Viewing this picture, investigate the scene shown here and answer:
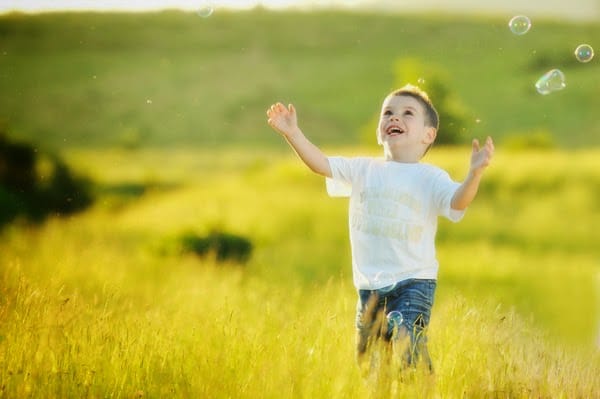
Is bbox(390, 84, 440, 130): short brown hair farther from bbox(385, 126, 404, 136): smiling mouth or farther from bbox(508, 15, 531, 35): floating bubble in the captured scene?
bbox(508, 15, 531, 35): floating bubble

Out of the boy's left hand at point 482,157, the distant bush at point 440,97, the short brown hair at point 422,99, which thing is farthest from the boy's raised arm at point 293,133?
the distant bush at point 440,97

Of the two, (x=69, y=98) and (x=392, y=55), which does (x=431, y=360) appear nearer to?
(x=69, y=98)

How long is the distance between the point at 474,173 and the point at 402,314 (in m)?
0.71

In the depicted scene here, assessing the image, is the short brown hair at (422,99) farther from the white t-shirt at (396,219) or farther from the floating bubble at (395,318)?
the floating bubble at (395,318)

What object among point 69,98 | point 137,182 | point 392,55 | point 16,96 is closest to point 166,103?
point 69,98

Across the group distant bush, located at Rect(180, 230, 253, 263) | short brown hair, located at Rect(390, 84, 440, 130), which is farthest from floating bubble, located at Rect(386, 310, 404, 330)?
distant bush, located at Rect(180, 230, 253, 263)

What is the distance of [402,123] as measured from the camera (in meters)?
4.19

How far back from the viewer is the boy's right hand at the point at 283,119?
4121mm

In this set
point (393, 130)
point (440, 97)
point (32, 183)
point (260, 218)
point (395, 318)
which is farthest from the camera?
point (440, 97)

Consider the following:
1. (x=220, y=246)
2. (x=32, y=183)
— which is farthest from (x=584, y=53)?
(x=32, y=183)

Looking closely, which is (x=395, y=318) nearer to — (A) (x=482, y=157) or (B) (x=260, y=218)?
(A) (x=482, y=157)

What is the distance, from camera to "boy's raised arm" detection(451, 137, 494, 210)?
3791 mm

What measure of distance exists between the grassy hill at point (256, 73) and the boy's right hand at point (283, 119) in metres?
28.0

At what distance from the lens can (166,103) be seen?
4341 centimetres
